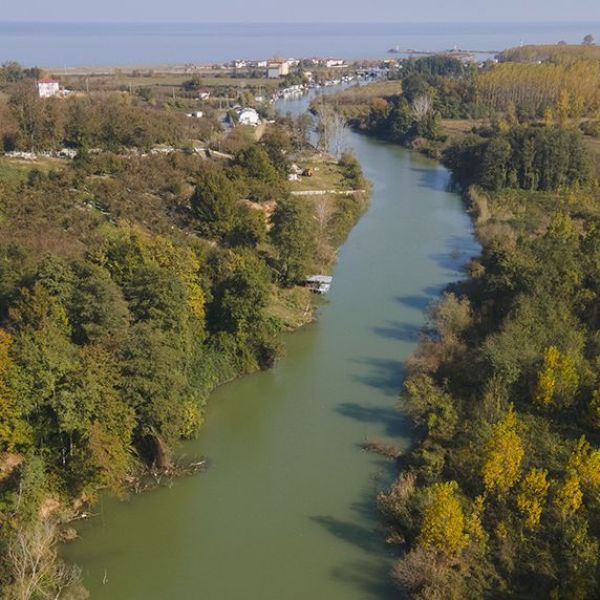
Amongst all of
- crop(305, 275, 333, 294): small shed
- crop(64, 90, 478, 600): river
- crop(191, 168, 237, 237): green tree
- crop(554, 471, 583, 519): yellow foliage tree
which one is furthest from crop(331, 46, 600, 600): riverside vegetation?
crop(191, 168, 237, 237): green tree

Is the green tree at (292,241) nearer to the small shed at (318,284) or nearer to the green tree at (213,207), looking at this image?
the small shed at (318,284)

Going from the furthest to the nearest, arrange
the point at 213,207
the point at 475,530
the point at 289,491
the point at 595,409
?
the point at 213,207
the point at 595,409
the point at 289,491
the point at 475,530

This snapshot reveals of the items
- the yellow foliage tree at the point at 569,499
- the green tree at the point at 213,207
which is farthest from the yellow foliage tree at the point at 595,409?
the green tree at the point at 213,207

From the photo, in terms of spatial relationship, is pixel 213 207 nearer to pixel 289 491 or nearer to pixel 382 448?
pixel 382 448

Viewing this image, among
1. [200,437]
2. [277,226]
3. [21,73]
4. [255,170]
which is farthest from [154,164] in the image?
[21,73]

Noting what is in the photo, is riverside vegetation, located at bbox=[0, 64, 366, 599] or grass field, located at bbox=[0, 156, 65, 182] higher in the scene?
grass field, located at bbox=[0, 156, 65, 182]

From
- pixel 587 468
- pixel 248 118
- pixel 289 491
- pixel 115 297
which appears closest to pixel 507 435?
pixel 587 468

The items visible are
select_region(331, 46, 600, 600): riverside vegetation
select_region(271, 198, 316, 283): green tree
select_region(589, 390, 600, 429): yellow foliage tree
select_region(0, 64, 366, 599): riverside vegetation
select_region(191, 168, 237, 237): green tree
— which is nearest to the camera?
select_region(331, 46, 600, 600): riverside vegetation

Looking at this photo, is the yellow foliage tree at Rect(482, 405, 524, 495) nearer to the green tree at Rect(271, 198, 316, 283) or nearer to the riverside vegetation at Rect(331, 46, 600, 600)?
the riverside vegetation at Rect(331, 46, 600, 600)
